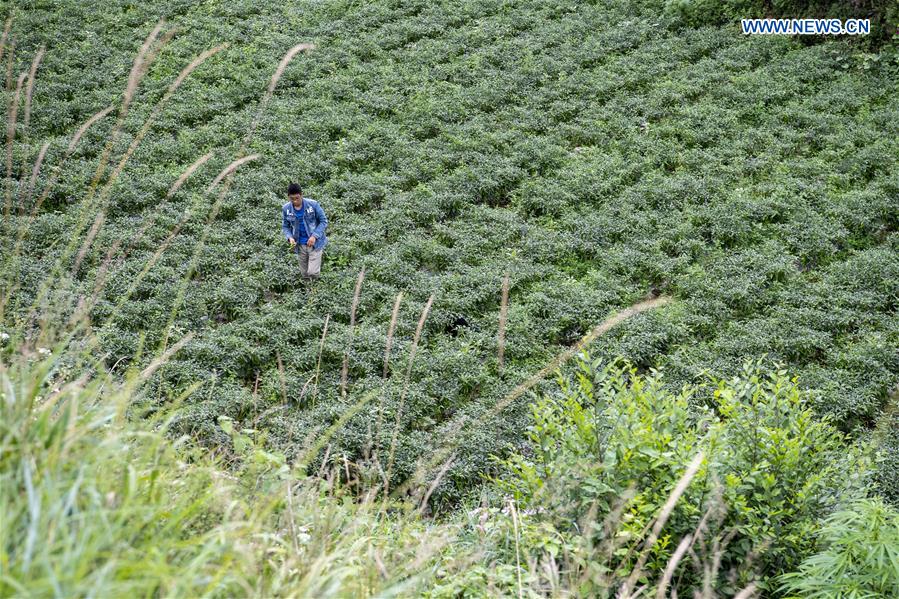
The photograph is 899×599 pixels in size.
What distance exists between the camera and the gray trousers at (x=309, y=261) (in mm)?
9438

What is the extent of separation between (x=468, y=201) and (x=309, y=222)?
8.99ft

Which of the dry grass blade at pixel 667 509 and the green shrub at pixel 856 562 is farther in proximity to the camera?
the green shrub at pixel 856 562

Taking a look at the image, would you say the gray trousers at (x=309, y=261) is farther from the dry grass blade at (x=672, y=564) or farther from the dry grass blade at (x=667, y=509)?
the dry grass blade at (x=672, y=564)

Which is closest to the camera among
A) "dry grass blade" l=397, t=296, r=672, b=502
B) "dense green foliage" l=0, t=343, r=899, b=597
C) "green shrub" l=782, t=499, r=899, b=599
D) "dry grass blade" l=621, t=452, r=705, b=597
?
"dense green foliage" l=0, t=343, r=899, b=597

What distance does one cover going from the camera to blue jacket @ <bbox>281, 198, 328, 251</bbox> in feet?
30.8

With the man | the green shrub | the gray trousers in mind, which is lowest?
the green shrub

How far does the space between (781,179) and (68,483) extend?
1087cm

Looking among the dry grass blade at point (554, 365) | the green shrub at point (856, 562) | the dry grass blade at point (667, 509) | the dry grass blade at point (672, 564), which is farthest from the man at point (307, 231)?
the dry grass blade at point (672, 564)

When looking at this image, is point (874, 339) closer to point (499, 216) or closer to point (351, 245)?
point (499, 216)

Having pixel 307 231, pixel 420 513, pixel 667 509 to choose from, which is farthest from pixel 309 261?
pixel 667 509

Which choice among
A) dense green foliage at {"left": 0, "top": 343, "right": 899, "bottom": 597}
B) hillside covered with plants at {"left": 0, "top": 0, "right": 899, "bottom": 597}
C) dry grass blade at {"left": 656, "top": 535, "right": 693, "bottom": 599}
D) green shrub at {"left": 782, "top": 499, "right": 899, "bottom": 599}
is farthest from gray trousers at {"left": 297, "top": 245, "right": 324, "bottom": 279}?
dry grass blade at {"left": 656, "top": 535, "right": 693, "bottom": 599}

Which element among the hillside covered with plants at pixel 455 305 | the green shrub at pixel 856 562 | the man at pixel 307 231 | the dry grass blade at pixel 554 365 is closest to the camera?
the hillside covered with plants at pixel 455 305

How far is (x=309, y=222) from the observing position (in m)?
9.43

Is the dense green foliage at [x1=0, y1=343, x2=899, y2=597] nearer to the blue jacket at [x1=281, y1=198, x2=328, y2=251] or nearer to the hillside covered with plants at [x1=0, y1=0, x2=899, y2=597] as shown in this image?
the hillside covered with plants at [x1=0, y1=0, x2=899, y2=597]
